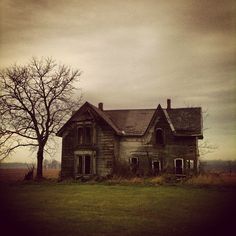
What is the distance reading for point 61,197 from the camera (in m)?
10.7

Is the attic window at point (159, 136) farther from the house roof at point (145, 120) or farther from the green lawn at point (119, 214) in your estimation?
the green lawn at point (119, 214)

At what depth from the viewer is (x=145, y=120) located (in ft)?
66.3

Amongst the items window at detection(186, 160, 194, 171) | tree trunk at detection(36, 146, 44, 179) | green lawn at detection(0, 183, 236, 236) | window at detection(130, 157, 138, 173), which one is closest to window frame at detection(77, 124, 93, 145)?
tree trunk at detection(36, 146, 44, 179)

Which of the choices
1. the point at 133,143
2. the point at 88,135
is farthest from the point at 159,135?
the point at 88,135

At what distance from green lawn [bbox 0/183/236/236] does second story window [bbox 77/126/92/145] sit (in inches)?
340

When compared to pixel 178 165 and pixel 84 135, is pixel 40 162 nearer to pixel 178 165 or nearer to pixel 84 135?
pixel 84 135

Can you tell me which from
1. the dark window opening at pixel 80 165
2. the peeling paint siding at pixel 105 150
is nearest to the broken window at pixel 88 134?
the peeling paint siding at pixel 105 150

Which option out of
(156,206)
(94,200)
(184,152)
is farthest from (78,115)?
(156,206)

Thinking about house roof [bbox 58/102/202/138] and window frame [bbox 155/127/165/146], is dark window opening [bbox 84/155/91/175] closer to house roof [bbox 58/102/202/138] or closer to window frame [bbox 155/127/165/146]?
house roof [bbox 58/102/202/138]

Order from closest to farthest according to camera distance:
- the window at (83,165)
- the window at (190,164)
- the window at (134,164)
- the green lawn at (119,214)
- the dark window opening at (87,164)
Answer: the green lawn at (119,214) < the window at (190,164) < the window at (134,164) < the window at (83,165) < the dark window opening at (87,164)

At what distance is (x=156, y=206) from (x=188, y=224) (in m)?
2.13

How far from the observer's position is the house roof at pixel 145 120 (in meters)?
18.4

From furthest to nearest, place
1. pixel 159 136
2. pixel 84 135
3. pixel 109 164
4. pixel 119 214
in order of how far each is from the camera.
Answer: pixel 84 135 < pixel 159 136 < pixel 109 164 < pixel 119 214

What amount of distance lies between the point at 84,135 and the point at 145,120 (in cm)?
398
